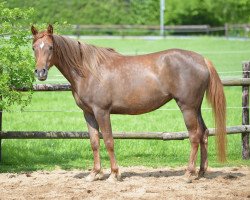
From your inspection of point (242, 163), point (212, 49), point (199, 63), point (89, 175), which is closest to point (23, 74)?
point (89, 175)

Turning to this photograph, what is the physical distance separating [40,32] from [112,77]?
111 centimetres

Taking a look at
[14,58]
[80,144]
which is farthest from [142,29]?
[14,58]

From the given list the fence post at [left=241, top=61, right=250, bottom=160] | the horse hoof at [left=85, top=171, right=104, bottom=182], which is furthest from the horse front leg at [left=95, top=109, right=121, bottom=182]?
the fence post at [left=241, top=61, right=250, bottom=160]

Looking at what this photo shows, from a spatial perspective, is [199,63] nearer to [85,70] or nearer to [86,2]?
[85,70]

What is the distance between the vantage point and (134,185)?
287 inches

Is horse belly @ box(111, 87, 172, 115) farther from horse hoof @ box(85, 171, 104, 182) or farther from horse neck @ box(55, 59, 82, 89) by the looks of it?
horse hoof @ box(85, 171, 104, 182)

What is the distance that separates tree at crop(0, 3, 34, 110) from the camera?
25.8 feet

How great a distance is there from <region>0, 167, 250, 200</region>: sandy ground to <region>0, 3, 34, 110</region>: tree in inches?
44.3

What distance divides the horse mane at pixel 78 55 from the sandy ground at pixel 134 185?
57.4 inches

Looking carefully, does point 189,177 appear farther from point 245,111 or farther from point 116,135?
point 245,111

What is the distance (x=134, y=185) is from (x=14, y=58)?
2409 millimetres

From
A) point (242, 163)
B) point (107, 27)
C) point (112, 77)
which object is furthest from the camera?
point (107, 27)

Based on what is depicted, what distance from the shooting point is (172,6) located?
140ft

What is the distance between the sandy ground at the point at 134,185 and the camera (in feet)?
22.2
